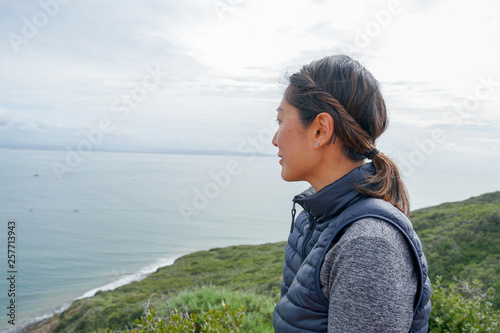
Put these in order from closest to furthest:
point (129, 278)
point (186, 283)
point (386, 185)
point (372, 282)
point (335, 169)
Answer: point (372, 282) → point (386, 185) → point (335, 169) → point (186, 283) → point (129, 278)

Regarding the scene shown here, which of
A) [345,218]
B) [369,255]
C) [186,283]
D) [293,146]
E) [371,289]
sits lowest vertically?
[186,283]

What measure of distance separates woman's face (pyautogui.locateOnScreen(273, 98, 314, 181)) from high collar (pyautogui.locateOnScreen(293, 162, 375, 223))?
6.1 inches

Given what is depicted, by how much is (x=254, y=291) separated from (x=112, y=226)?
6027 centimetres

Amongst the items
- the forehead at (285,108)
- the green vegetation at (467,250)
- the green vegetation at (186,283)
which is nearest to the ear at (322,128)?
the forehead at (285,108)

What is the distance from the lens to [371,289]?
1.26 meters

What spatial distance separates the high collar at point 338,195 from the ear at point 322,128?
0.19 m

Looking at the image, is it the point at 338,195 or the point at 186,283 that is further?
the point at 186,283

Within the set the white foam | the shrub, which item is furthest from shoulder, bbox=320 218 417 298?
the white foam

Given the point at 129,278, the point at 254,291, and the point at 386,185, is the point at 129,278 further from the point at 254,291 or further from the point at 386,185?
the point at 386,185

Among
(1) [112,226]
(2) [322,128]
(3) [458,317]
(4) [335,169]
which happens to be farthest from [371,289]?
Result: (1) [112,226]

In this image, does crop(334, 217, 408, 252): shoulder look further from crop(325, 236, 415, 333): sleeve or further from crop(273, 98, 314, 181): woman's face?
crop(273, 98, 314, 181): woman's face

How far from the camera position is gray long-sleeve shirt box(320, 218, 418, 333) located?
127 centimetres

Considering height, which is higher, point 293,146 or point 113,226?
point 113,226

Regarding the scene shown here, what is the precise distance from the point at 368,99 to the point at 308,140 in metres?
0.33
